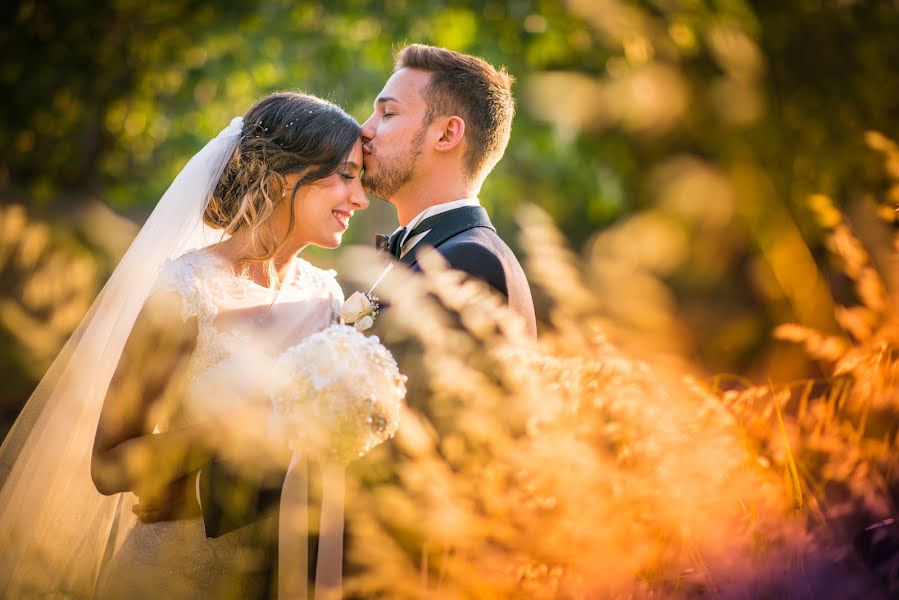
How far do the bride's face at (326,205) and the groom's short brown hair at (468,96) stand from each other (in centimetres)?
47

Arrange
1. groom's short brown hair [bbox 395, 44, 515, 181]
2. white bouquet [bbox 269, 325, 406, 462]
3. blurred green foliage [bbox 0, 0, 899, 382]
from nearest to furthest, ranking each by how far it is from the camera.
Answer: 1. white bouquet [bbox 269, 325, 406, 462]
2. blurred green foliage [bbox 0, 0, 899, 382]
3. groom's short brown hair [bbox 395, 44, 515, 181]

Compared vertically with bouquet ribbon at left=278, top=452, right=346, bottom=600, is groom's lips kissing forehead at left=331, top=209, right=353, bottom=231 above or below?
above

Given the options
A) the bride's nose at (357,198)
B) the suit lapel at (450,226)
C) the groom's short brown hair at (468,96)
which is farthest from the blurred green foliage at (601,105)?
the bride's nose at (357,198)

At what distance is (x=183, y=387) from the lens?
258 cm

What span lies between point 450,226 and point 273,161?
2.44ft

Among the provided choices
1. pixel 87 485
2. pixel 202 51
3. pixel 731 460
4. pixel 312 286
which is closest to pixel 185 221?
pixel 312 286

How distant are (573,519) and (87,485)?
1981 mm

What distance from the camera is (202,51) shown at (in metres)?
7.64

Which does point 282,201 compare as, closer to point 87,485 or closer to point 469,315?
point 469,315

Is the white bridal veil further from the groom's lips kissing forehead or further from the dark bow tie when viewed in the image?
the dark bow tie

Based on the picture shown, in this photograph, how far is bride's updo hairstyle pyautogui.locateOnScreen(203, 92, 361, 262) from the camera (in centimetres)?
285

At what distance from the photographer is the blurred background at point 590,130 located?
2.93m

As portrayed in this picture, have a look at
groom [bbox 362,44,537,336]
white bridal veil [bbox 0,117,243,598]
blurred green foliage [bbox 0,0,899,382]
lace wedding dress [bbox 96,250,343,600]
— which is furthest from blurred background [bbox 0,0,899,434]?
lace wedding dress [bbox 96,250,343,600]

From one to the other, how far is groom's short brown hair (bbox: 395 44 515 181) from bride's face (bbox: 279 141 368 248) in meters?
0.47
